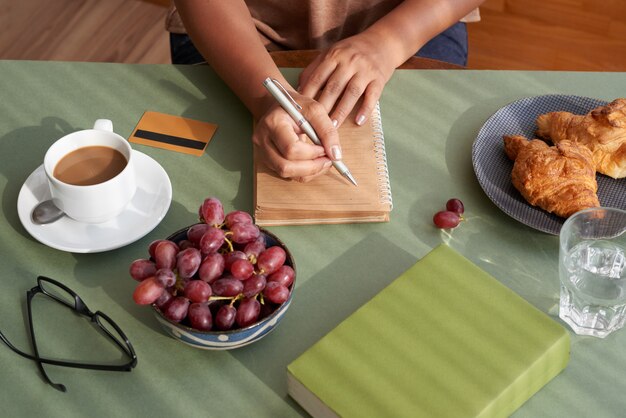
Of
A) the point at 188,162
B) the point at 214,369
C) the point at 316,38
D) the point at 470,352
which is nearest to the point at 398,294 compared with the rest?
the point at 470,352

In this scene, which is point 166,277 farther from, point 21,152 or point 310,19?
point 310,19

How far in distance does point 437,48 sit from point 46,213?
2.78 ft

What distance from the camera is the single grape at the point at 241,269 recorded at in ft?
3.08

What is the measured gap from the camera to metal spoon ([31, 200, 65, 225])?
3.65 ft

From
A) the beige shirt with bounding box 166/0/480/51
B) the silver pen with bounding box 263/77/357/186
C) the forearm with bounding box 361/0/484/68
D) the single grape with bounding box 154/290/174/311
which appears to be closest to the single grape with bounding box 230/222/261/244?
the single grape with bounding box 154/290/174/311

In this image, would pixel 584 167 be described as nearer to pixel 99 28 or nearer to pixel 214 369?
pixel 214 369

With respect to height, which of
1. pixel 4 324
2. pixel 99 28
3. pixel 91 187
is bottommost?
pixel 99 28

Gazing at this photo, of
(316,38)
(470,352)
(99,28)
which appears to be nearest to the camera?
(470,352)

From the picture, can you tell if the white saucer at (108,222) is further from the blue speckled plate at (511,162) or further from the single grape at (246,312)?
the blue speckled plate at (511,162)

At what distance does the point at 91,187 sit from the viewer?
1.06 meters

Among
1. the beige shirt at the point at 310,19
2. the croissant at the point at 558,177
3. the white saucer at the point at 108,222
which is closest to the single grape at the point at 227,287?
the white saucer at the point at 108,222

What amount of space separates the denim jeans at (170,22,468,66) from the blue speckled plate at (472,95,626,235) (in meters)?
0.36

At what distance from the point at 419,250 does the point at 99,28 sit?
1967mm

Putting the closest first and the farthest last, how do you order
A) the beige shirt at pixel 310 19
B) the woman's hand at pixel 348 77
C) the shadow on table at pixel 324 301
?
the shadow on table at pixel 324 301, the woman's hand at pixel 348 77, the beige shirt at pixel 310 19
